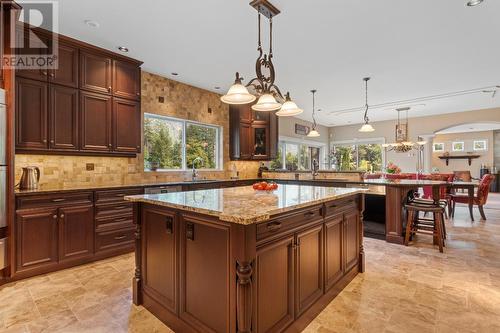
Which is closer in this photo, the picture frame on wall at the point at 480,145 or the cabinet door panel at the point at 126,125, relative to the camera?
the cabinet door panel at the point at 126,125

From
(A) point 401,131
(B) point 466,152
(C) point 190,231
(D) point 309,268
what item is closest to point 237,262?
(C) point 190,231

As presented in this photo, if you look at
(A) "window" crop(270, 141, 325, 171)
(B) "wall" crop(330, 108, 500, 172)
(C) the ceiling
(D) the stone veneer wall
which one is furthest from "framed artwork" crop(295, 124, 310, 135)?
(C) the ceiling

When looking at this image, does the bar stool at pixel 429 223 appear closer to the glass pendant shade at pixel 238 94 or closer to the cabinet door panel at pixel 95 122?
the glass pendant shade at pixel 238 94

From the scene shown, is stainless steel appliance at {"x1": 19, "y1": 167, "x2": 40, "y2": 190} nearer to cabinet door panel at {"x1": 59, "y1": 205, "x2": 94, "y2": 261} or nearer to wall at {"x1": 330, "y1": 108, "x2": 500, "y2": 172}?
cabinet door panel at {"x1": 59, "y1": 205, "x2": 94, "y2": 261}

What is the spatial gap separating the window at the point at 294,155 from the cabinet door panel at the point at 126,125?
408 centimetres

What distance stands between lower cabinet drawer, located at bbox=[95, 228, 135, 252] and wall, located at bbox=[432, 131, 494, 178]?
14.5 m

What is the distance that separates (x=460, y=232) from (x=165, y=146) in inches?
219

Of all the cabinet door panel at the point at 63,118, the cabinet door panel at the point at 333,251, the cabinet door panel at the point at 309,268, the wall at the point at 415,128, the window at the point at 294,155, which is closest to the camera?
the cabinet door panel at the point at 309,268

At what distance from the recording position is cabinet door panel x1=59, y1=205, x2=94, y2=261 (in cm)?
299

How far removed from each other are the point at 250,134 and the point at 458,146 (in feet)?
39.8

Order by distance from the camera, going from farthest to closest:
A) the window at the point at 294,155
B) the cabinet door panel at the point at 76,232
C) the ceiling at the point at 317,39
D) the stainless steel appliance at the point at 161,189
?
the window at the point at 294,155
the stainless steel appliance at the point at 161,189
the cabinet door panel at the point at 76,232
the ceiling at the point at 317,39

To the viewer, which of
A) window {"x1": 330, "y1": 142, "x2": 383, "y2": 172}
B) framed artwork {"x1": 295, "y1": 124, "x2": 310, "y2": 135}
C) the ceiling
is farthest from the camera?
window {"x1": 330, "y1": 142, "x2": 383, "y2": 172}

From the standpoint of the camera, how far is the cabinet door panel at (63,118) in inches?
125

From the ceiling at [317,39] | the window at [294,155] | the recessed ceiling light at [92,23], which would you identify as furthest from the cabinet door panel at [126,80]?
the window at [294,155]
